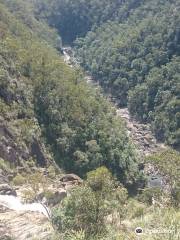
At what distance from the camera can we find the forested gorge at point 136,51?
114m

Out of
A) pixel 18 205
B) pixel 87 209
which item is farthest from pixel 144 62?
pixel 87 209

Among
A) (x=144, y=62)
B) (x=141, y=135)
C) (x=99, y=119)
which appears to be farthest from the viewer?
Result: (x=144, y=62)

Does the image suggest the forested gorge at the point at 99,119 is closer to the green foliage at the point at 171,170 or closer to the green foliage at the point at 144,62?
the green foliage at the point at 171,170

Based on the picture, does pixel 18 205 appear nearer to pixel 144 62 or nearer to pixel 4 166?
pixel 4 166

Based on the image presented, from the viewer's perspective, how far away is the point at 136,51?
5448 inches

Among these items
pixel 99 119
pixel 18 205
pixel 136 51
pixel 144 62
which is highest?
pixel 136 51

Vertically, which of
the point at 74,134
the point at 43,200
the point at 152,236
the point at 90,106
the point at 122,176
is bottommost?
the point at 152,236

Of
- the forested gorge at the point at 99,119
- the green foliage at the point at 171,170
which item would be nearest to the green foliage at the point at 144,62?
the forested gorge at the point at 99,119

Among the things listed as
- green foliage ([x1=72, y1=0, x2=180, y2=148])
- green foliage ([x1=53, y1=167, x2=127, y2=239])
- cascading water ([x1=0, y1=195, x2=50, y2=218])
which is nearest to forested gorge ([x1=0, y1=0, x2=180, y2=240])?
green foliage ([x1=53, y1=167, x2=127, y2=239])

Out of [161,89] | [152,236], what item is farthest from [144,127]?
[152,236]

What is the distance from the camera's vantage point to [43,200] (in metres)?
39.8

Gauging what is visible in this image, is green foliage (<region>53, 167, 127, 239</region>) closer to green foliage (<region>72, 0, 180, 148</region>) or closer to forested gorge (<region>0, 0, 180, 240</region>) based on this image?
forested gorge (<region>0, 0, 180, 240</region>)

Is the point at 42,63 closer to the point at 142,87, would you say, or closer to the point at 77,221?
the point at 142,87

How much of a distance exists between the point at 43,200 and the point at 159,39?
9834 cm
